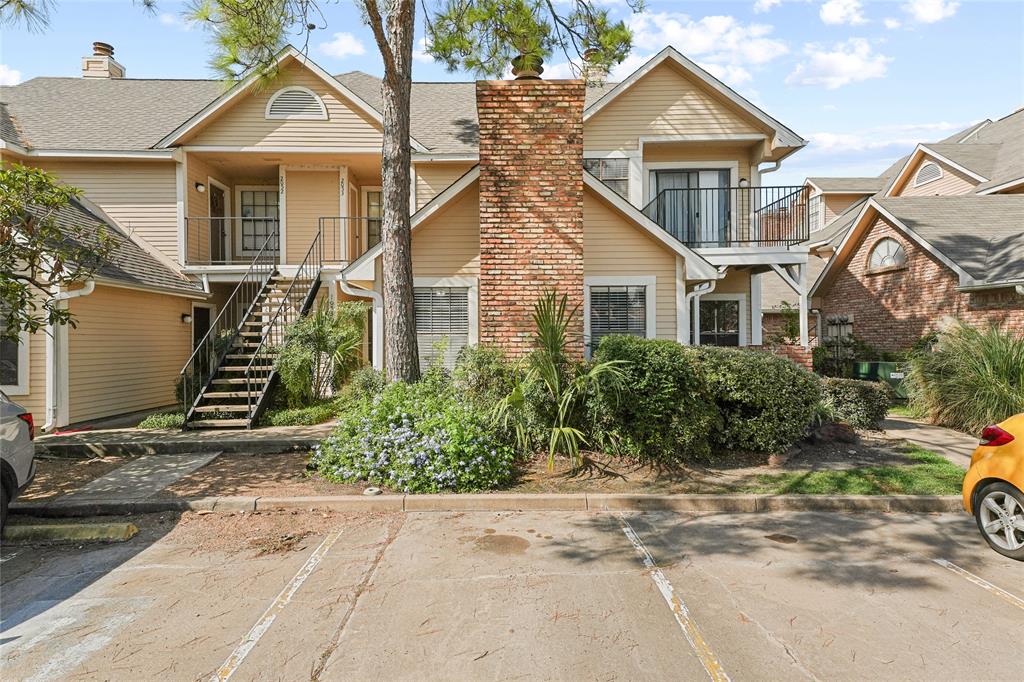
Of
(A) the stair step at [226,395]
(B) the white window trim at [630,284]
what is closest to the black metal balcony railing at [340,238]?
(A) the stair step at [226,395]

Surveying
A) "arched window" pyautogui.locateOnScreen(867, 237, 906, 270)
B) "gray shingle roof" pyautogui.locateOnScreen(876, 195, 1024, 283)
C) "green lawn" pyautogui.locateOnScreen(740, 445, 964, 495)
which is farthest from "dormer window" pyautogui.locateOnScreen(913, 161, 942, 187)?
"green lawn" pyautogui.locateOnScreen(740, 445, 964, 495)

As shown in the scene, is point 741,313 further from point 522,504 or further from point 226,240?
point 226,240

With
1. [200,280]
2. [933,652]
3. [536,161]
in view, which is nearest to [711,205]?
[536,161]

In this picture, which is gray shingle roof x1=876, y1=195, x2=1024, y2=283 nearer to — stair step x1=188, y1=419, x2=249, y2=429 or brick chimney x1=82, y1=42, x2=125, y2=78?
stair step x1=188, y1=419, x2=249, y2=429

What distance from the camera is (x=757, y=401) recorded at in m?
7.66

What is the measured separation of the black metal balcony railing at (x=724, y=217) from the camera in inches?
518

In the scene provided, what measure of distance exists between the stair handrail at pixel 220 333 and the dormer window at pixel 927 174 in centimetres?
2530

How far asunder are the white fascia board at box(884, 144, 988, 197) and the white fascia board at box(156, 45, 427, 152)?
66.9ft

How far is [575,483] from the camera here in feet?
22.5

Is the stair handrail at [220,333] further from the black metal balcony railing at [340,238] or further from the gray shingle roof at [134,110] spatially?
the gray shingle roof at [134,110]

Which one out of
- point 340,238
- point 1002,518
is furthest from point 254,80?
point 1002,518

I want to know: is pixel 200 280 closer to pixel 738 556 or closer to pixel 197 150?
pixel 197 150

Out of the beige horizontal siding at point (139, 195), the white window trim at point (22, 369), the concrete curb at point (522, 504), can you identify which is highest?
the beige horizontal siding at point (139, 195)

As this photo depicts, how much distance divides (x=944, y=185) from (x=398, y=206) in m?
24.1
